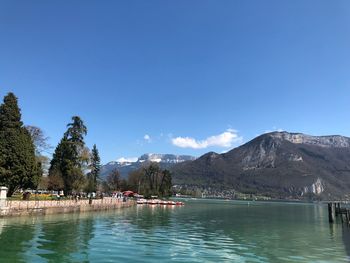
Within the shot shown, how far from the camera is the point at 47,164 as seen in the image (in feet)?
314

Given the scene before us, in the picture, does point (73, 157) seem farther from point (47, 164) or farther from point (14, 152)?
point (14, 152)

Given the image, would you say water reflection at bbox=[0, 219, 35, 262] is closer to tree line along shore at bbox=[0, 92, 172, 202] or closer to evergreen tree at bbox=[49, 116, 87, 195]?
tree line along shore at bbox=[0, 92, 172, 202]

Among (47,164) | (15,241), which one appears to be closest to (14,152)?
(15,241)

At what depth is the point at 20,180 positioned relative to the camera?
54.9 metres

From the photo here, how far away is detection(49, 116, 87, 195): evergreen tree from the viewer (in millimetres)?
81681

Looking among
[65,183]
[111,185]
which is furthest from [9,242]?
[111,185]

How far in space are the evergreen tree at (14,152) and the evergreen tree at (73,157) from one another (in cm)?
2113

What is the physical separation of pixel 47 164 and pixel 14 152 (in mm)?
43473

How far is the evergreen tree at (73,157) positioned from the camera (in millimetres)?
81681

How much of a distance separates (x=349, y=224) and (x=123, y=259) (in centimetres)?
3777

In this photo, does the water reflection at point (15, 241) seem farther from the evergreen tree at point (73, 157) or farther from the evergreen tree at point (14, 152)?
the evergreen tree at point (73, 157)

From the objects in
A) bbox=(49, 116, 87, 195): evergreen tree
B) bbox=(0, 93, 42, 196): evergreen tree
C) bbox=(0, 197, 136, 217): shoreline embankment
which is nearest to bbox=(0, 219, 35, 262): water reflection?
bbox=(0, 197, 136, 217): shoreline embankment

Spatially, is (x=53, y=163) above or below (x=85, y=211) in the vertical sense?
above

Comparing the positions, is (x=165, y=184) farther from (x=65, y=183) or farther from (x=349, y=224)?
(x=349, y=224)
